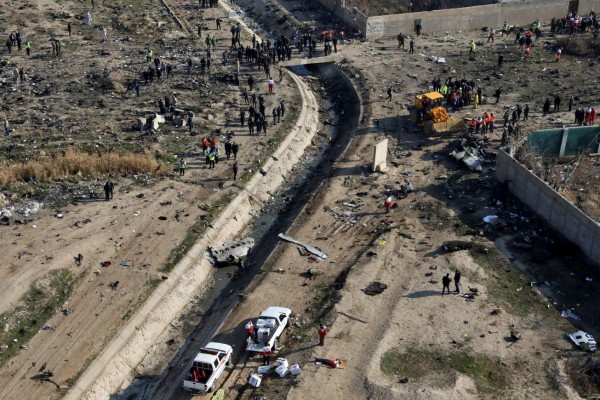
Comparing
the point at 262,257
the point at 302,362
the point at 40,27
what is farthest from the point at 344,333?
the point at 40,27

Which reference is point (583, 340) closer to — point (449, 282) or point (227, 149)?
point (449, 282)

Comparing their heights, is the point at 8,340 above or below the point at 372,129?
below

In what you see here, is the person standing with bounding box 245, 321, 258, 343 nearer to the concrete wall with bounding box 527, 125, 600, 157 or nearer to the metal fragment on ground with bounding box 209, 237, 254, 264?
the metal fragment on ground with bounding box 209, 237, 254, 264

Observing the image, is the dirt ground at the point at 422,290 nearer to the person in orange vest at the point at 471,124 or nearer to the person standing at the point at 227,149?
the person in orange vest at the point at 471,124

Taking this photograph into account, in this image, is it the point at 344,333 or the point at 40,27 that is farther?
the point at 40,27

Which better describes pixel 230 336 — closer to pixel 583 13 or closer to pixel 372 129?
pixel 372 129

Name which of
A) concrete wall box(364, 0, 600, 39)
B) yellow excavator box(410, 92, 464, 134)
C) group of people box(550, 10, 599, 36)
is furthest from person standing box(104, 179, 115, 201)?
group of people box(550, 10, 599, 36)
